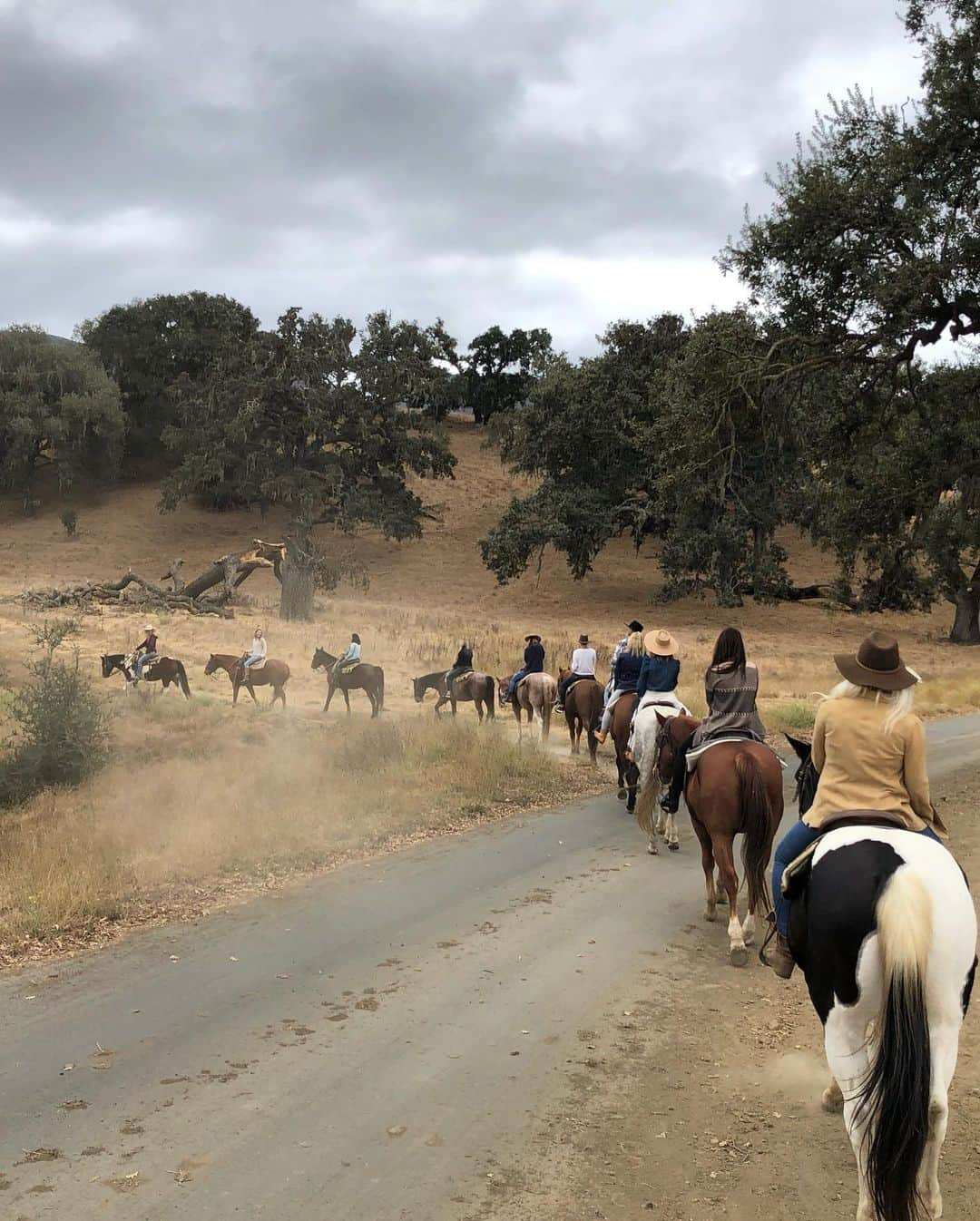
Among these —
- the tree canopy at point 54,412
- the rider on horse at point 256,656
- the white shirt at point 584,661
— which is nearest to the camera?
the white shirt at point 584,661

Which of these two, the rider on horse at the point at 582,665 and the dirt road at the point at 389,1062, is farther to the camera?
the rider on horse at the point at 582,665

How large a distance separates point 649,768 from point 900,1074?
22.6 ft

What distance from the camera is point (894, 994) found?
3973 mm

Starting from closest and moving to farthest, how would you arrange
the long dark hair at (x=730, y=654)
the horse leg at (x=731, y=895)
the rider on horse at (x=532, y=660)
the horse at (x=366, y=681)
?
1. the horse leg at (x=731, y=895)
2. the long dark hair at (x=730, y=654)
3. the rider on horse at (x=532, y=660)
4. the horse at (x=366, y=681)

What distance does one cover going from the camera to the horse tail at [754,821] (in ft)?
25.7

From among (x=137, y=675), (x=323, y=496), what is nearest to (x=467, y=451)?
(x=323, y=496)

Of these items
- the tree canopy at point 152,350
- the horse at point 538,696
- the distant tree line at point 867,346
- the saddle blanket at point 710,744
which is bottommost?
the horse at point 538,696

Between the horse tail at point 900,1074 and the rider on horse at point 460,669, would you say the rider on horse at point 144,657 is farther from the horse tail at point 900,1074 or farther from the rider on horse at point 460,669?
the horse tail at point 900,1074

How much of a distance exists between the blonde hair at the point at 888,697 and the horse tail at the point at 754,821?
9.18ft

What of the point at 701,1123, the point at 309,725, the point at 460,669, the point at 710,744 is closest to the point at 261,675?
the point at 309,725

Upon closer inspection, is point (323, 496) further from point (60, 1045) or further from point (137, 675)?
point (60, 1045)

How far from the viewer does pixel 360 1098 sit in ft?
17.0

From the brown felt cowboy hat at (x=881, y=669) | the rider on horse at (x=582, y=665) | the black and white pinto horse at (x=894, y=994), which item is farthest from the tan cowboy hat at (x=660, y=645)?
the black and white pinto horse at (x=894, y=994)

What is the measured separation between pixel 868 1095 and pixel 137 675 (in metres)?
19.1
